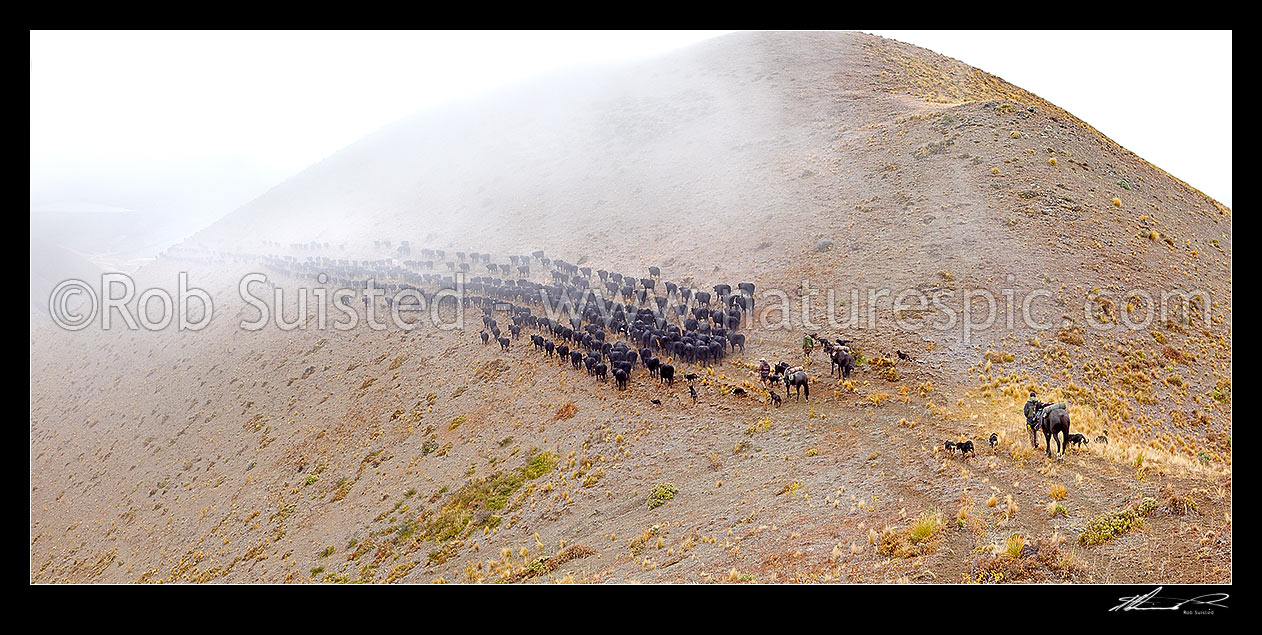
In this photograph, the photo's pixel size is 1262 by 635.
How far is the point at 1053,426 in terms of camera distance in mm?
17766

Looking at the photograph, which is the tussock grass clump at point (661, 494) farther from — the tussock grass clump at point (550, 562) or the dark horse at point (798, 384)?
the dark horse at point (798, 384)

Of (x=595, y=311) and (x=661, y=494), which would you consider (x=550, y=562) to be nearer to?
(x=661, y=494)

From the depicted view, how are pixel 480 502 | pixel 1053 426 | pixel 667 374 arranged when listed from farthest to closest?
pixel 667 374
pixel 480 502
pixel 1053 426

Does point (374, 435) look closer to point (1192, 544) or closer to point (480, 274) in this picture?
point (480, 274)

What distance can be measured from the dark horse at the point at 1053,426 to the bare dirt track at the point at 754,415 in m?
0.63

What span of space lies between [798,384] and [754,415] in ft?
7.18

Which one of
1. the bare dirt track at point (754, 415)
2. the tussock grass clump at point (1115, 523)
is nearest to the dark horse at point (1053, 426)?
the bare dirt track at point (754, 415)

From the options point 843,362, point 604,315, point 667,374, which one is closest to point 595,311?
point 604,315

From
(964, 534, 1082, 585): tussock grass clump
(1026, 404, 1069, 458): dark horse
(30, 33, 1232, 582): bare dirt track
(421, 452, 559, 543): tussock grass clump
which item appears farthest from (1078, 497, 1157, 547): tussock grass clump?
(421, 452, 559, 543): tussock grass clump

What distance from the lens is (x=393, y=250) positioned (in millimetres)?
75750

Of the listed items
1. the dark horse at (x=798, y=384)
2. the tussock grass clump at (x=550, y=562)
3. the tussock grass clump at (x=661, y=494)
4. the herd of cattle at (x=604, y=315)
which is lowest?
the tussock grass clump at (x=550, y=562)

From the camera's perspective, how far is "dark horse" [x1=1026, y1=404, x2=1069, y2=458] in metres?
17.6

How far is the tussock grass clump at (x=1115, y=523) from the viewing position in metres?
13.5

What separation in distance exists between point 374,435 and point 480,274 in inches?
1057
